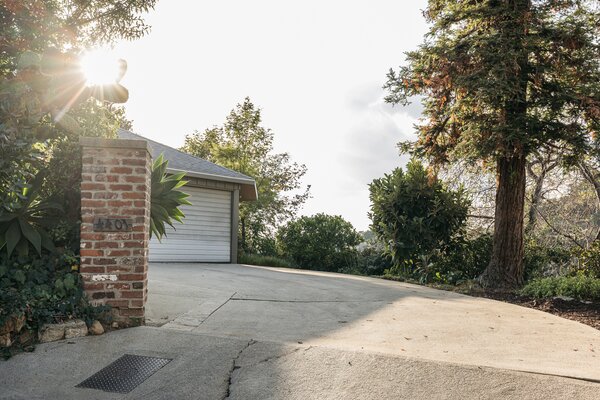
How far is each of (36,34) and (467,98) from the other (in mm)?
7781

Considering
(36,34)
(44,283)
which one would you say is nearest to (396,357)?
(44,283)

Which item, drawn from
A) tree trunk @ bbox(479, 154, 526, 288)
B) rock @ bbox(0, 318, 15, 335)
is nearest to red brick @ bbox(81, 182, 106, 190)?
rock @ bbox(0, 318, 15, 335)

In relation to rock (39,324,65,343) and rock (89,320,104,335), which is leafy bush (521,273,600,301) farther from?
rock (39,324,65,343)

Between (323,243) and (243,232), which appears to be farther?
(243,232)

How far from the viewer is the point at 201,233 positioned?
1382 centimetres

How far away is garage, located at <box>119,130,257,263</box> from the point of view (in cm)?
1321

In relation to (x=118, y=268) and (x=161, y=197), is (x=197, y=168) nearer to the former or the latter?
(x=161, y=197)

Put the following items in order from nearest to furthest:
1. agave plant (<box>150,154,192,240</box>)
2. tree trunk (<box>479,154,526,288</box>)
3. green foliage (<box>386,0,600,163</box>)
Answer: agave plant (<box>150,154,192,240</box>), green foliage (<box>386,0,600,163</box>), tree trunk (<box>479,154,526,288</box>)

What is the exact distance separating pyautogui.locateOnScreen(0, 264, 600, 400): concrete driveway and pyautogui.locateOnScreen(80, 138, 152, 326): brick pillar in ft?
1.25

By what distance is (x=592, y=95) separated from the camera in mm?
9000

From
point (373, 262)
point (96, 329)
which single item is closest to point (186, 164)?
point (373, 262)

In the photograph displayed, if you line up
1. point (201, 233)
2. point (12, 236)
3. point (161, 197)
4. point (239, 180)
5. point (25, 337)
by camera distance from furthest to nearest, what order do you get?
point (239, 180) → point (201, 233) → point (161, 197) → point (12, 236) → point (25, 337)

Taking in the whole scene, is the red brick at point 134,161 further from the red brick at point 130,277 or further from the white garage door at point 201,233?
the white garage door at point 201,233

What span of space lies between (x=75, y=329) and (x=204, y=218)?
9.60 meters
